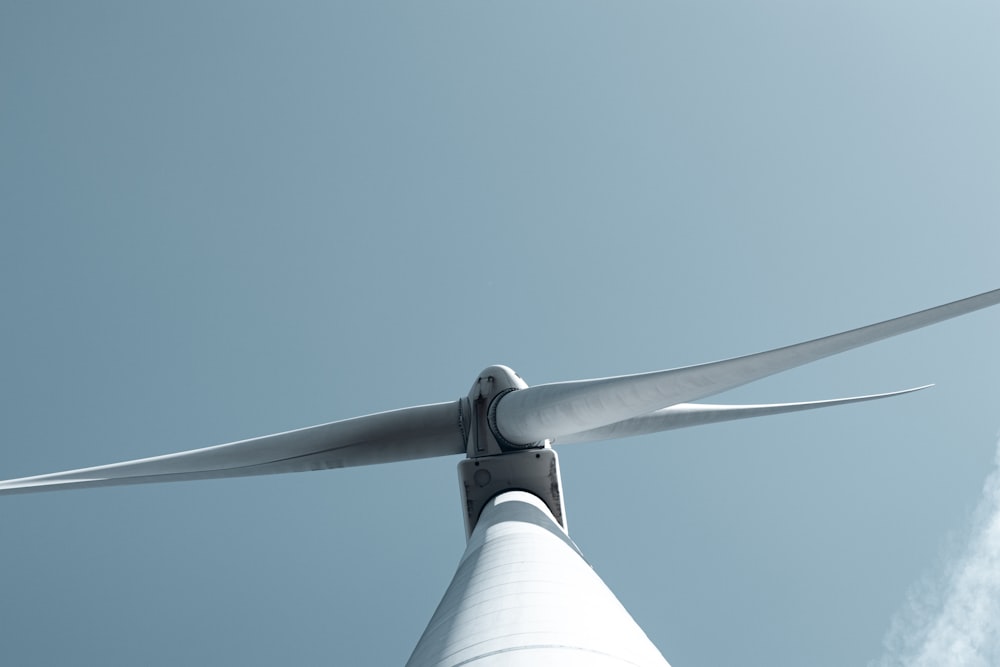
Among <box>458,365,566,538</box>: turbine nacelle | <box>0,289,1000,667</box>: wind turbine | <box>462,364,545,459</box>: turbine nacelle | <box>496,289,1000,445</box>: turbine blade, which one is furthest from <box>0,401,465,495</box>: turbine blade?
Result: <box>496,289,1000,445</box>: turbine blade

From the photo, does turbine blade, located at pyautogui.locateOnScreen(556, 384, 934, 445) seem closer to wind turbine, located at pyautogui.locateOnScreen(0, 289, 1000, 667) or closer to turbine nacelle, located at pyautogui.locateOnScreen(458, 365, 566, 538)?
wind turbine, located at pyautogui.locateOnScreen(0, 289, 1000, 667)

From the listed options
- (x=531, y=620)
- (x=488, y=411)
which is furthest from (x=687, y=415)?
(x=531, y=620)

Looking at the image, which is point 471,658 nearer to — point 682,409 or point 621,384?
point 621,384

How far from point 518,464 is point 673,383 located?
559 cm

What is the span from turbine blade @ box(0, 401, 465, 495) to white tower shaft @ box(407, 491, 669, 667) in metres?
8.71

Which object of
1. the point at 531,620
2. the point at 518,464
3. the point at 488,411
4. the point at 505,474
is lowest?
the point at 531,620

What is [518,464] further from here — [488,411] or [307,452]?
[307,452]

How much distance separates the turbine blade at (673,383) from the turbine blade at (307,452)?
3.11 metres

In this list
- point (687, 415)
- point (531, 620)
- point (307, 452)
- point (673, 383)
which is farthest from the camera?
point (687, 415)

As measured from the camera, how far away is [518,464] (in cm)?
1375

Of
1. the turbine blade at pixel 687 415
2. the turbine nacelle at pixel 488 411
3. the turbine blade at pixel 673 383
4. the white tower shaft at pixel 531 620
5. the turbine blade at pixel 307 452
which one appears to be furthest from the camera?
the turbine blade at pixel 687 415

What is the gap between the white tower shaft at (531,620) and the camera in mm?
3418

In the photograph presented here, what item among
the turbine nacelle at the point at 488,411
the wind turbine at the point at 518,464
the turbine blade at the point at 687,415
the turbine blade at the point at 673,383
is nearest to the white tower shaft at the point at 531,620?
the wind turbine at the point at 518,464

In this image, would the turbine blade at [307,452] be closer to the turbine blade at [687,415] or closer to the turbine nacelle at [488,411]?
the turbine nacelle at [488,411]
